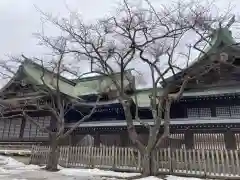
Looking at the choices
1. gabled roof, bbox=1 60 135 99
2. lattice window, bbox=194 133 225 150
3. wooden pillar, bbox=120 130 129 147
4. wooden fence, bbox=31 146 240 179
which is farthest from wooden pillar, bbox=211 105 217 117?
gabled roof, bbox=1 60 135 99

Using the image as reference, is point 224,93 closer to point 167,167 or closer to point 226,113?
point 226,113

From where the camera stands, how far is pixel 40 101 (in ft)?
71.8

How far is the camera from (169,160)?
12461 mm

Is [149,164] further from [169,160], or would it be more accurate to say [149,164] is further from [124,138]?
[124,138]

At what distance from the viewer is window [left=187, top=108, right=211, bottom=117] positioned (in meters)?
18.8

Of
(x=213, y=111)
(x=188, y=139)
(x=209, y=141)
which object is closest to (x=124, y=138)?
(x=188, y=139)

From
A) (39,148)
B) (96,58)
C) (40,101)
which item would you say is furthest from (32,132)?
(96,58)

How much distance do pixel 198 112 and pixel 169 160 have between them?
26.2ft

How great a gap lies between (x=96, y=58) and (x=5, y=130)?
14.8m

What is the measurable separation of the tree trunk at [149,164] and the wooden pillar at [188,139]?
6.62m

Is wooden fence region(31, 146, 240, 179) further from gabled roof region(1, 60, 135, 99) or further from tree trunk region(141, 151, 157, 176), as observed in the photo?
gabled roof region(1, 60, 135, 99)

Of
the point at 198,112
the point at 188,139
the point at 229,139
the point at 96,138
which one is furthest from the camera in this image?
the point at 96,138

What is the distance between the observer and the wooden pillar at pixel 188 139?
702 inches

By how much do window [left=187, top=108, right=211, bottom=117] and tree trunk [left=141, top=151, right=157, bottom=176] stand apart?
845 cm
